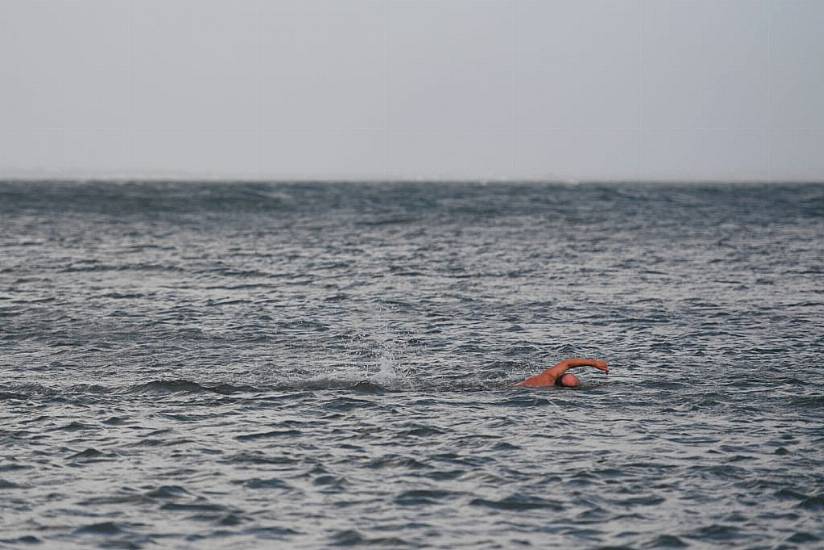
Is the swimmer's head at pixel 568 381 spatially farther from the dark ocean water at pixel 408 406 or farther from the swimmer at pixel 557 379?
the dark ocean water at pixel 408 406

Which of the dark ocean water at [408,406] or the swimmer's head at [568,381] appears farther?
the swimmer's head at [568,381]

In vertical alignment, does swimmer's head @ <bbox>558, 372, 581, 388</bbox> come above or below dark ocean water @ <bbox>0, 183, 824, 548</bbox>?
above

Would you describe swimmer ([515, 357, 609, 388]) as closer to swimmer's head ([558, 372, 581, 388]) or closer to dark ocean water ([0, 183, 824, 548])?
swimmer's head ([558, 372, 581, 388])

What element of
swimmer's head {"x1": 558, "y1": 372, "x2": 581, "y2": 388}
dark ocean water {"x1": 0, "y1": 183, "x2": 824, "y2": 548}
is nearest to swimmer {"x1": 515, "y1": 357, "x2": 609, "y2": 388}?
swimmer's head {"x1": 558, "y1": 372, "x2": 581, "y2": 388}

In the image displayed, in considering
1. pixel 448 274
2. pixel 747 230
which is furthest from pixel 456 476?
pixel 747 230

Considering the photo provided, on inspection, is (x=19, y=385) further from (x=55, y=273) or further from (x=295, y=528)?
(x=55, y=273)

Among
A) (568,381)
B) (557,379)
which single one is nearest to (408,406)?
(557,379)

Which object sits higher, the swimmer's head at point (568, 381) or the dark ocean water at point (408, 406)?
the swimmer's head at point (568, 381)

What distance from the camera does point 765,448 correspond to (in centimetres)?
1653

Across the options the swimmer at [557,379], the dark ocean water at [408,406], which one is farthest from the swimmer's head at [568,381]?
the dark ocean water at [408,406]

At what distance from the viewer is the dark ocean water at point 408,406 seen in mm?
13578

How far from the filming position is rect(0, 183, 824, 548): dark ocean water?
13.6m

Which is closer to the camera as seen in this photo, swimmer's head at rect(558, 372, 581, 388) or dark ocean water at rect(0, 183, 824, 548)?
dark ocean water at rect(0, 183, 824, 548)

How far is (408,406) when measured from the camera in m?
19.4
